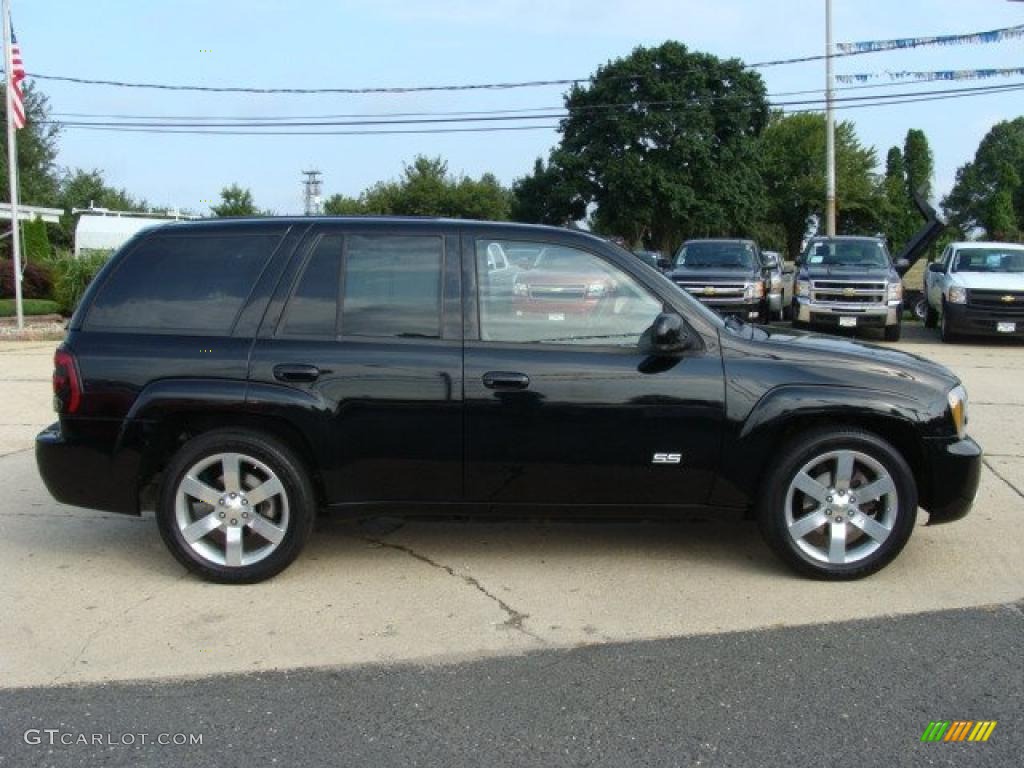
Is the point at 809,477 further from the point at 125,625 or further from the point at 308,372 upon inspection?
the point at 125,625

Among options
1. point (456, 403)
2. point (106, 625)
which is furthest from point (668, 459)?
point (106, 625)

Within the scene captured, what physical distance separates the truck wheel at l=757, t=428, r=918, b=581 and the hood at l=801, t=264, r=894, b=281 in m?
13.2

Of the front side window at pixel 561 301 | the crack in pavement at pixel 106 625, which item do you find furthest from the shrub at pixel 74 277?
the front side window at pixel 561 301

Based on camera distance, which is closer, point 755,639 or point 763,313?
point 755,639

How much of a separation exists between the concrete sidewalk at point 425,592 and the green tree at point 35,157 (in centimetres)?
4702

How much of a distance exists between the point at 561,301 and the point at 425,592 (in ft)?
5.16

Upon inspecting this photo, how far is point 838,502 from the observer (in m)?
4.79

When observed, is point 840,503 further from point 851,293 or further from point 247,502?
point 851,293

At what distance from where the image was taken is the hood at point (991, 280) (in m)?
16.3

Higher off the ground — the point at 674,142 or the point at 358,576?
the point at 674,142

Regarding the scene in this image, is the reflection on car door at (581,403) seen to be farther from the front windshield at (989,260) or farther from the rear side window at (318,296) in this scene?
the front windshield at (989,260)

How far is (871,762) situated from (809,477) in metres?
1.78

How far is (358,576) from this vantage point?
5023mm

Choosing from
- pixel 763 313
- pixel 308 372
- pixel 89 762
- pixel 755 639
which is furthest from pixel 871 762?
pixel 763 313
